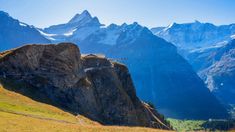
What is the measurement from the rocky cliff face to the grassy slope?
50.6ft

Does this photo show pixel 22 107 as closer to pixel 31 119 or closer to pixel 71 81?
pixel 31 119

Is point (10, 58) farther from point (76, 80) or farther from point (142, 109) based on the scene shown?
point (142, 109)

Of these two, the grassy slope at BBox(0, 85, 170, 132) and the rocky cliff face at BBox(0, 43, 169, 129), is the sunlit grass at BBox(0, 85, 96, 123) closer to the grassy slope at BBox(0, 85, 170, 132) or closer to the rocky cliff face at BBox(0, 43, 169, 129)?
the grassy slope at BBox(0, 85, 170, 132)

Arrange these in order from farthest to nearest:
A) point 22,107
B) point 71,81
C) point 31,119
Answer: point 71,81, point 22,107, point 31,119

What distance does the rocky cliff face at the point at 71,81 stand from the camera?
108062 mm

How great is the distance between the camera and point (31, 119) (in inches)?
2552

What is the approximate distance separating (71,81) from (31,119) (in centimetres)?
5401

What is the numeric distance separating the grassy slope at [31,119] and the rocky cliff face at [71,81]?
1543 centimetres

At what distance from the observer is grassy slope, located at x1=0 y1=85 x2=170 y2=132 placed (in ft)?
182

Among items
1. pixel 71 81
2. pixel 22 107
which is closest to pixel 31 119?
pixel 22 107

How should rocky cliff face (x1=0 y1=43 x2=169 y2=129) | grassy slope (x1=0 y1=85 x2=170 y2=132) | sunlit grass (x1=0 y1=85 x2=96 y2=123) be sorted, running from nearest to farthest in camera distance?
grassy slope (x1=0 y1=85 x2=170 y2=132), sunlit grass (x1=0 y1=85 x2=96 y2=123), rocky cliff face (x1=0 y1=43 x2=169 y2=129)

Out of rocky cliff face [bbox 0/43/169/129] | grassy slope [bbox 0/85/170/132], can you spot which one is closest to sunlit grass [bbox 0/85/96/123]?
grassy slope [bbox 0/85/170/132]

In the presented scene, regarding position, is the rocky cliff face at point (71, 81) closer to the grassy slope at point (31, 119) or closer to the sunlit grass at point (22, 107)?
the sunlit grass at point (22, 107)

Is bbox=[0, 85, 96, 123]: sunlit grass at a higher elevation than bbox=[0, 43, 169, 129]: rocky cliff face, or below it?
below
